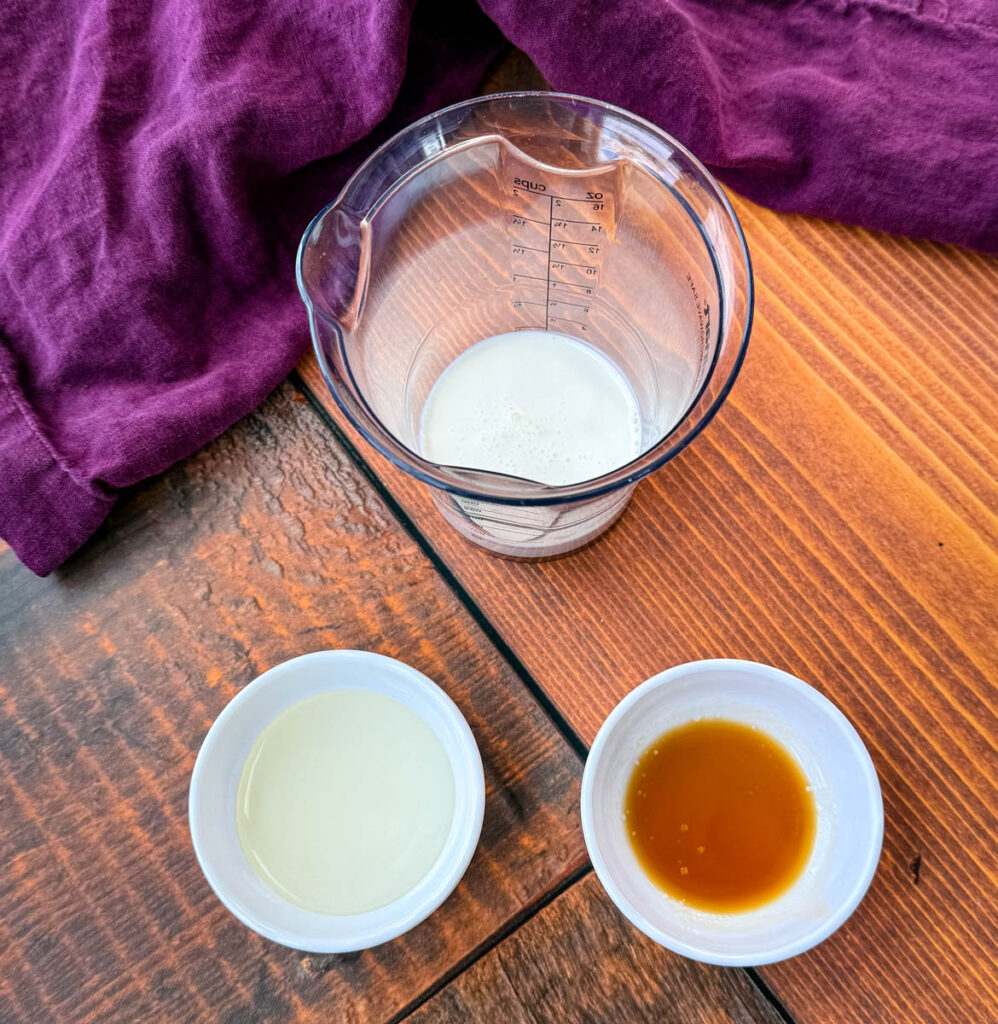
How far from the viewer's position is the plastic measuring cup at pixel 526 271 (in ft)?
1.96

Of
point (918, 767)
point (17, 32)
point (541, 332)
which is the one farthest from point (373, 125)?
point (918, 767)

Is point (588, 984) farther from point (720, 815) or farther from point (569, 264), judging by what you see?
point (569, 264)

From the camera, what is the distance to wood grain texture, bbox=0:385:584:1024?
70cm

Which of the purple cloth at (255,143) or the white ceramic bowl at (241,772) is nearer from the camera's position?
the white ceramic bowl at (241,772)

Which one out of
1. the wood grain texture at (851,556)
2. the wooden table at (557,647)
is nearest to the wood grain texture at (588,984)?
the wooden table at (557,647)

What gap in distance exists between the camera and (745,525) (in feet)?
2.46

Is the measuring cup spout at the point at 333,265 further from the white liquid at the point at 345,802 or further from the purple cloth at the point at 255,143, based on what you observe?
the white liquid at the point at 345,802

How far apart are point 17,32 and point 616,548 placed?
742mm

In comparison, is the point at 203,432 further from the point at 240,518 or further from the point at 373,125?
the point at 373,125

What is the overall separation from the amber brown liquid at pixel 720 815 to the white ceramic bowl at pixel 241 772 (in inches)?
5.6

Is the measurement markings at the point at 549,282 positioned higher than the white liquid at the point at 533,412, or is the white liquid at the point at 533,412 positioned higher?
the measurement markings at the point at 549,282

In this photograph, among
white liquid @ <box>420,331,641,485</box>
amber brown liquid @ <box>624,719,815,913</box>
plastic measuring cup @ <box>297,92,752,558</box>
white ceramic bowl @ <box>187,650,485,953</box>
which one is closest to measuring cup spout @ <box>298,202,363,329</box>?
plastic measuring cup @ <box>297,92,752,558</box>

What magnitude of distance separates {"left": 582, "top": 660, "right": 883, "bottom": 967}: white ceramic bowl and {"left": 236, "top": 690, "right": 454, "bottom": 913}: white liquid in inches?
5.3

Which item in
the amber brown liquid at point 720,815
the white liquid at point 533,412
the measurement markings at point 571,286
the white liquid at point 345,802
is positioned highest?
the measurement markings at point 571,286
